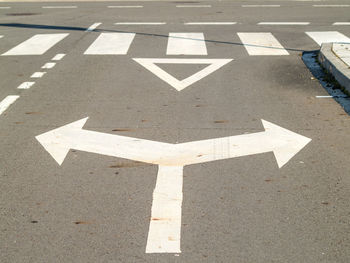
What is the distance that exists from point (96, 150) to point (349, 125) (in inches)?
136

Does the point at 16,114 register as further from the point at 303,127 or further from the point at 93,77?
the point at 303,127

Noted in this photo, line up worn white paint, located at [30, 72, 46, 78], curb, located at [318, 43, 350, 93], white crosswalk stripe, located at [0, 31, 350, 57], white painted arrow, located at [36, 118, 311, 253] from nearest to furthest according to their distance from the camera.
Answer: white painted arrow, located at [36, 118, 311, 253] < curb, located at [318, 43, 350, 93] < worn white paint, located at [30, 72, 46, 78] < white crosswalk stripe, located at [0, 31, 350, 57]

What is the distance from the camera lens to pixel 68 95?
9.30m

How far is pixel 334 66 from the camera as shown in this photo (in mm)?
10141

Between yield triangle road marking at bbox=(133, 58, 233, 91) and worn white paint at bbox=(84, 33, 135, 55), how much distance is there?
1.17m

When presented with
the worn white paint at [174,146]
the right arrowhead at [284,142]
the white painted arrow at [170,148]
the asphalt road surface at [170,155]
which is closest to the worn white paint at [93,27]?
the asphalt road surface at [170,155]

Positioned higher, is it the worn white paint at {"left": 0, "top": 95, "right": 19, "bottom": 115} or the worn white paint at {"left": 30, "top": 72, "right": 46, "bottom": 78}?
the worn white paint at {"left": 0, "top": 95, "right": 19, "bottom": 115}

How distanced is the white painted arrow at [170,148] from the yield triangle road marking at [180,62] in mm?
2641

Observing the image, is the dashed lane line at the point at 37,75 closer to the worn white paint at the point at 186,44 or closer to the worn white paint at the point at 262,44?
the worn white paint at the point at 186,44

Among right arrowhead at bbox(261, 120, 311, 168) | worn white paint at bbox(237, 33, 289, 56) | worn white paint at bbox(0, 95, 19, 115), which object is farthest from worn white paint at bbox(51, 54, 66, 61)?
right arrowhead at bbox(261, 120, 311, 168)

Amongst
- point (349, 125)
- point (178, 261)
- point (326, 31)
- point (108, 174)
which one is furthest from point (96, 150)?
point (326, 31)

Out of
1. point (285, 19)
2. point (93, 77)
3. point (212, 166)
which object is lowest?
point (285, 19)

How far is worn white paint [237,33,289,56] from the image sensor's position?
41.6 ft

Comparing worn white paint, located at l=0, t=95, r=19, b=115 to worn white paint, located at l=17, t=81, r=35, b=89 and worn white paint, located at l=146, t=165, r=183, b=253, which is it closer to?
worn white paint, located at l=17, t=81, r=35, b=89
